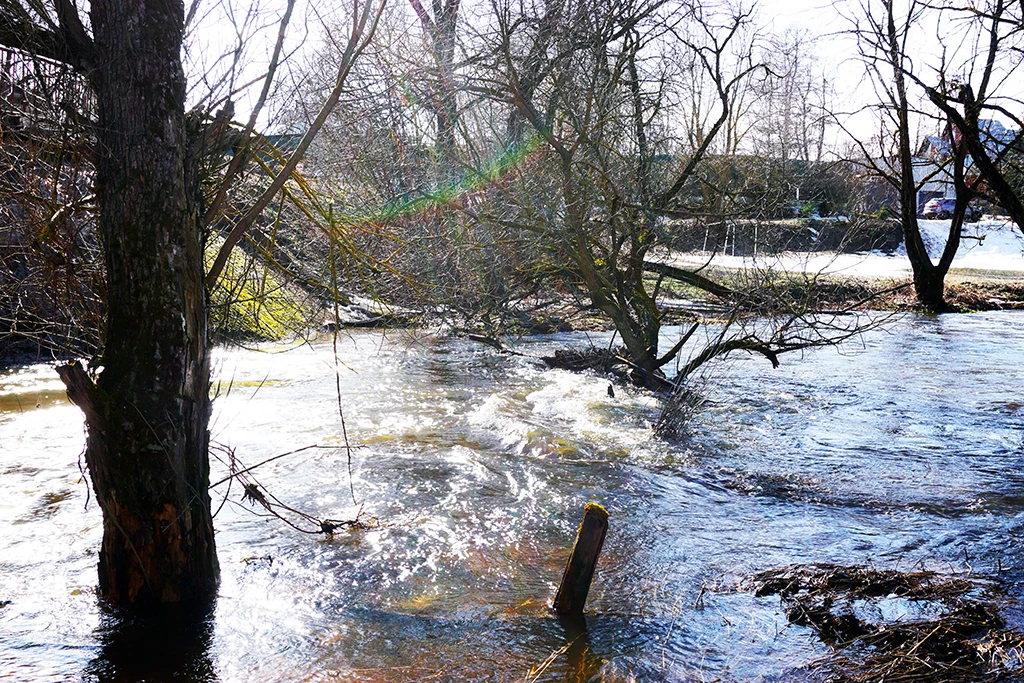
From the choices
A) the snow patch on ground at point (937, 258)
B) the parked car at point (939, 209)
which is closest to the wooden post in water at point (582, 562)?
the snow patch on ground at point (937, 258)

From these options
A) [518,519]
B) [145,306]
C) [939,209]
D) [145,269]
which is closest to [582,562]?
[518,519]

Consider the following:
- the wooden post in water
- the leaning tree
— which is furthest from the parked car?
the leaning tree

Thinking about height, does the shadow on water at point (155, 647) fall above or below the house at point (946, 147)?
below

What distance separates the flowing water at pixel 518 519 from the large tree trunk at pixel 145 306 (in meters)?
0.73

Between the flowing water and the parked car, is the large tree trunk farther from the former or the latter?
the parked car

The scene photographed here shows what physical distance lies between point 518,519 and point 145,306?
4.05 meters

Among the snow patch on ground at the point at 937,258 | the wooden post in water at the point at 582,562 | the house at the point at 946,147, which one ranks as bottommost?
the wooden post in water at the point at 582,562

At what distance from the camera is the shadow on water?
206 inches

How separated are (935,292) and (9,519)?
23227mm

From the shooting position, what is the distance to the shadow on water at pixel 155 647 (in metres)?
5.23

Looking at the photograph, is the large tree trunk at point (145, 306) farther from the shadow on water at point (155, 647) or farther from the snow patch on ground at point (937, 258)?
the snow patch on ground at point (937, 258)

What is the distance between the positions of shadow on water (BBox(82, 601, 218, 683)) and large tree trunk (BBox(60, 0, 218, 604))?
0.19 metres

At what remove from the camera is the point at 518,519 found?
8.15 meters

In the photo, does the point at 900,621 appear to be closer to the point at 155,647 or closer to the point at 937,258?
the point at 155,647
